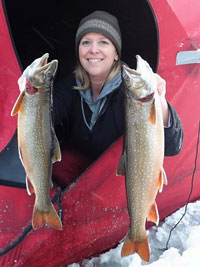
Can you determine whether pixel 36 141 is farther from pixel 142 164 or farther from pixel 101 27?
pixel 101 27

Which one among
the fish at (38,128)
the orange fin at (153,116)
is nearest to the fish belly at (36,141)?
the fish at (38,128)

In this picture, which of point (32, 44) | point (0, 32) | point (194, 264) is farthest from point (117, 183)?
point (32, 44)

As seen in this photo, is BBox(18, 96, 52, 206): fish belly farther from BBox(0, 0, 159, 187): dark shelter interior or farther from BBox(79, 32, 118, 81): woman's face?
BBox(0, 0, 159, 187): dark shelter interior

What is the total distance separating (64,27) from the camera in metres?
4.61

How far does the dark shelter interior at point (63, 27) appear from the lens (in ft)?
12.2

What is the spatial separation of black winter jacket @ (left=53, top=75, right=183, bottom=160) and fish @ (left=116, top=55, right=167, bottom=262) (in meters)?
0.62

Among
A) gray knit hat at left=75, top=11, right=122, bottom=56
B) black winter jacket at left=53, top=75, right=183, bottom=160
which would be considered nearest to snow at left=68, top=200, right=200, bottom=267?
black winter jacket at left=53, top=75, right=183, bottom=160

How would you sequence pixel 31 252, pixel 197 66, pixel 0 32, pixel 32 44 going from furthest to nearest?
pixel 32 44 → pixel 197 66 → pixel 31 252 → pixel 0 32

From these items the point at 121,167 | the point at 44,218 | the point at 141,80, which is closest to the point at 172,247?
the point at 121,167

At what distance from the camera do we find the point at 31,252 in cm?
254

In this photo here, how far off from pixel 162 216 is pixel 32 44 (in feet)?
9.51

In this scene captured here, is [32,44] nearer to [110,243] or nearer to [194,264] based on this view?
[110,243]

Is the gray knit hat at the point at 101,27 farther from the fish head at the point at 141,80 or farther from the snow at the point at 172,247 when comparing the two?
the snow at the point at 172,247

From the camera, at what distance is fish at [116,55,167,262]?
1.89m
